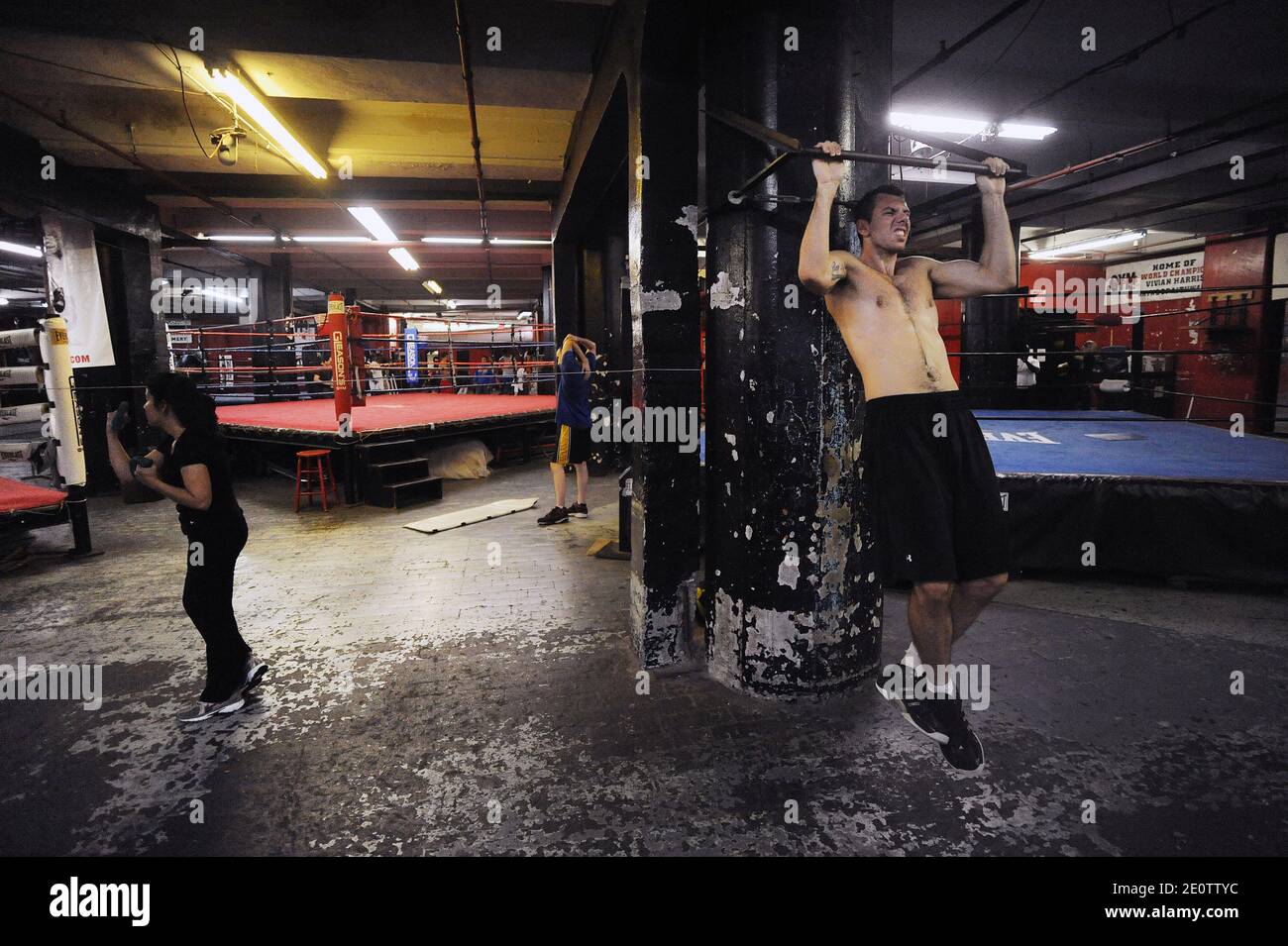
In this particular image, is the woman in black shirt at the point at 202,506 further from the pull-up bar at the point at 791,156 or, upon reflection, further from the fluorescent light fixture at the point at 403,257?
the fluorescent light fixture at the point at 403,257

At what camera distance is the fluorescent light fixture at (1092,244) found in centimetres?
1410

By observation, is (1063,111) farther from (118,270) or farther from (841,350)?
(118,270)

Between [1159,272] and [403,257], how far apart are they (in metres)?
18.6

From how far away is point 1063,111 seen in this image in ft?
24.4

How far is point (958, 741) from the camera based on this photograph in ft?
7.68

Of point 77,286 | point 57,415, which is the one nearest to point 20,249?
point 77,286

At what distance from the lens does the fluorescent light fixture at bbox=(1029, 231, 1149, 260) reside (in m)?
14.1

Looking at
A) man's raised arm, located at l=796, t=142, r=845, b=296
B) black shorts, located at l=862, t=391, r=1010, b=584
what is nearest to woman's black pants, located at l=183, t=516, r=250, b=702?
man's raised arm, located at l=796, t=142, r=845, b=296

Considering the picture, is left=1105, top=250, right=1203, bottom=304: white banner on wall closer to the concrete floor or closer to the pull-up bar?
the concrete floor

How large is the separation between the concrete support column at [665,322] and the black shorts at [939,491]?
121 cm
